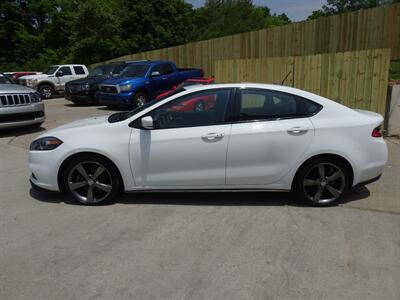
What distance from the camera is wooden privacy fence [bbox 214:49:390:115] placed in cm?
899

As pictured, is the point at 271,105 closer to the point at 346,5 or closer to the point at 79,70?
the point at 79,70

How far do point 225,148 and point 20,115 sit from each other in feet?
22.5

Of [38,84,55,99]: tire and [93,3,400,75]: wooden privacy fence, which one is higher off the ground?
[93,3,400,75]: wooden privacy fence

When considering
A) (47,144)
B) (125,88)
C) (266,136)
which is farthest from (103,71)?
(266,136)

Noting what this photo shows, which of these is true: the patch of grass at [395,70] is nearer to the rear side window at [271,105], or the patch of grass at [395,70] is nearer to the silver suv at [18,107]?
the rear side window at [271,105]

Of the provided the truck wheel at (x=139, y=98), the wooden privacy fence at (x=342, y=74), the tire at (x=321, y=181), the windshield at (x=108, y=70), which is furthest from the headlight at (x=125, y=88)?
the tire at (x=321, y=181)

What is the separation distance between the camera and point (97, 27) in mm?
32281

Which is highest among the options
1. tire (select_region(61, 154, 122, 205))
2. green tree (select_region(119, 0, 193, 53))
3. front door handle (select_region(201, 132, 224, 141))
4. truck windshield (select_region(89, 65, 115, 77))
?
green tree (select_region(119, 0, 193, 53))

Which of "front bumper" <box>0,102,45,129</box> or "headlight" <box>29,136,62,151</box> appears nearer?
"headlight" <box>29,136,62,151</box>

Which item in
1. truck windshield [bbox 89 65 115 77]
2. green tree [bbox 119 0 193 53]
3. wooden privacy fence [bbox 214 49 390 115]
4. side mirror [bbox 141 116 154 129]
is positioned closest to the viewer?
side mirror [bbox 141 116 154 129]

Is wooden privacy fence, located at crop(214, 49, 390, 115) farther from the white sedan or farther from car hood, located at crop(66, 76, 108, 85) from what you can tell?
car hood, located at crop(66, 76, 108, 85)

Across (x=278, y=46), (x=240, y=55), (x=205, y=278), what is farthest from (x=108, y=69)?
(x=205, y=278)

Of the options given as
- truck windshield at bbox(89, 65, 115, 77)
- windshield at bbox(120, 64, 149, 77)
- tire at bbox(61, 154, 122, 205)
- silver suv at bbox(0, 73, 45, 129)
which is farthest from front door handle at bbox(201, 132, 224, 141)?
truck windshield at bbox(89, 65, 115, 77)

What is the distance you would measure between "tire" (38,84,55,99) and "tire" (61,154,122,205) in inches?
696
